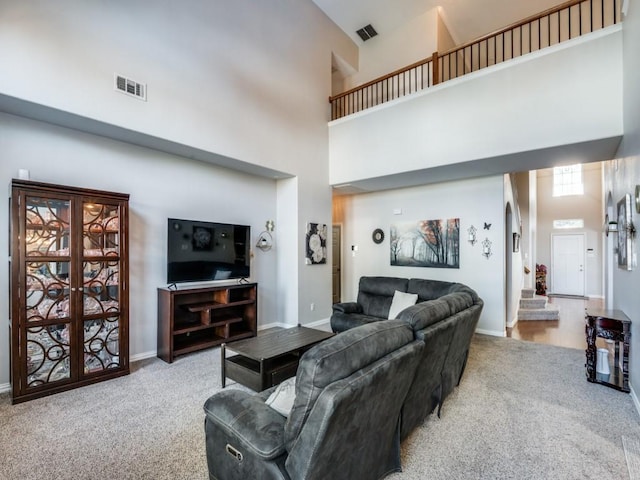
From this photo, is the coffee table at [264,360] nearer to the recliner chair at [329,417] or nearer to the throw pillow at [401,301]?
the recliner chair at [329,417]

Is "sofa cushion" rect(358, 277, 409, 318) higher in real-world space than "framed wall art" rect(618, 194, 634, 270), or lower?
lower

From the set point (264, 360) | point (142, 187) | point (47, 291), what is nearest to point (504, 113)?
point (264, 360)

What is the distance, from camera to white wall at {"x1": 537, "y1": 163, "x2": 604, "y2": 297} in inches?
377

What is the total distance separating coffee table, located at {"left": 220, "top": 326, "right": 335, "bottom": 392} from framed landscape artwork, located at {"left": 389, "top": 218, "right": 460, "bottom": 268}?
3.11m

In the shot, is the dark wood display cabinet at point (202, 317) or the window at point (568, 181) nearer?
the dark wood display cabinet at point (202, 317)

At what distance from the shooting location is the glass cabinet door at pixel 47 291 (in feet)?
9.37

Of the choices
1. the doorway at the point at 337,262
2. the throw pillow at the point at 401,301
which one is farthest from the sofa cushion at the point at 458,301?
the doorway at the point at 337,262

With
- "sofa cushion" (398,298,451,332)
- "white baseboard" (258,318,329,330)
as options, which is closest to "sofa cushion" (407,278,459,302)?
"white baseboard" (258,318,329,330)

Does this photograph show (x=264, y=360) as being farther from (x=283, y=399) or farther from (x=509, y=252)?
(x=509, y=252)

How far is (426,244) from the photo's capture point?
19.2 ft

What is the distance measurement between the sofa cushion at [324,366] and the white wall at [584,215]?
1128 cm

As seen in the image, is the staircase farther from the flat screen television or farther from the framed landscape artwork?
the flat screen television

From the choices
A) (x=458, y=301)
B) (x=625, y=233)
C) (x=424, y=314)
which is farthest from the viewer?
(x=625, y=233)

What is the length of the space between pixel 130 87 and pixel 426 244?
195 inches
